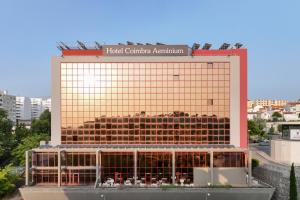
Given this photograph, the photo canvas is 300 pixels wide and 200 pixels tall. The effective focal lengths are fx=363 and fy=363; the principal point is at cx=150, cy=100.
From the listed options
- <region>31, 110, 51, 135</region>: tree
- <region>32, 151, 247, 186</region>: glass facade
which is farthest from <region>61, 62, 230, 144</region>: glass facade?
<region>31, 110, 51, 135</region>: tree

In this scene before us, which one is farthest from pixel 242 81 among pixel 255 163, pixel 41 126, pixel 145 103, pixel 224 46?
pixel 41 126

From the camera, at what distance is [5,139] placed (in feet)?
284

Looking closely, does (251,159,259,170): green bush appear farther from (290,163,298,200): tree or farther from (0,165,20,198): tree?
(0,165,20,198): tree

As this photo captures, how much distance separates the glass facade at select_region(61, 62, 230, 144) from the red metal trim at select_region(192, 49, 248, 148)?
2115 millimetres

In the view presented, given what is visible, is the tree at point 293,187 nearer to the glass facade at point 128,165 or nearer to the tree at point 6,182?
the glass facade at point 128,165

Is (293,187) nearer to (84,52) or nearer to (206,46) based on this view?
(206,46)

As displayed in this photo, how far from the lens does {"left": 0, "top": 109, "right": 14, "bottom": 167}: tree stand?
273 ft

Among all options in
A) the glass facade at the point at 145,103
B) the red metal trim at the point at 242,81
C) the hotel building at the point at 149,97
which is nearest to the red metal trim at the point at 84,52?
the hotel building at the point at 149,97

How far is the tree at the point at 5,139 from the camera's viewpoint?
83.3 m

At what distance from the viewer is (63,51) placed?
61281 mm

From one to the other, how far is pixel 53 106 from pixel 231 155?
29722 mm

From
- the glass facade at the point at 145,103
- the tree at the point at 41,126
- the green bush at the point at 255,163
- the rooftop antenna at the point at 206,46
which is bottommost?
the green bush at the point at 255,163

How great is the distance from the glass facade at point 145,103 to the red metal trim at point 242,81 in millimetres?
2115

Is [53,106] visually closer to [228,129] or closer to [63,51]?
[63,51]
